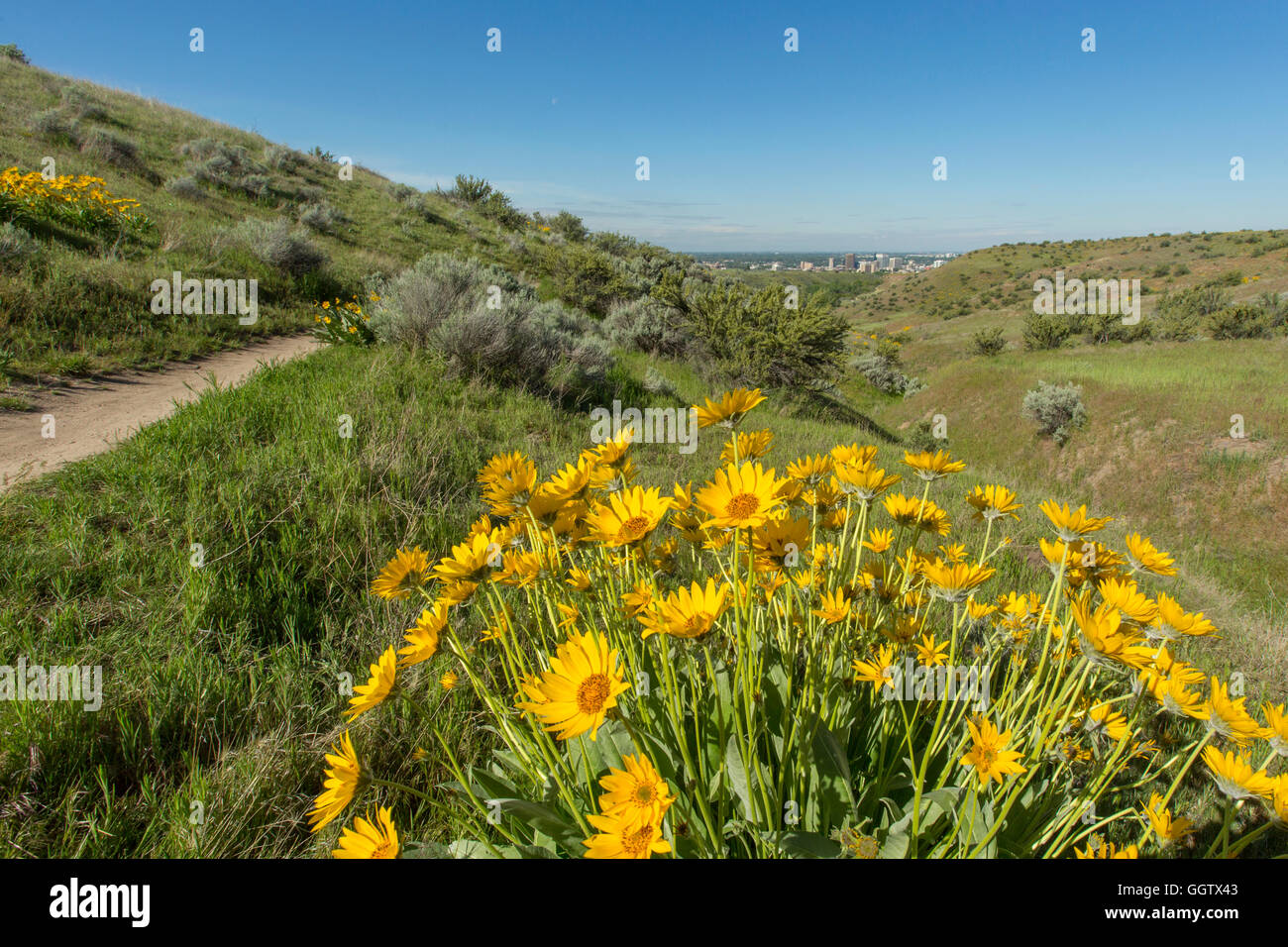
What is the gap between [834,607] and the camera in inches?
57.2

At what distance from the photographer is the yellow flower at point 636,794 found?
98 centimetres

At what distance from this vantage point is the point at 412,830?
1613 millimetres

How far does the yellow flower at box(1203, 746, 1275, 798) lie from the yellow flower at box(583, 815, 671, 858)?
1161mm

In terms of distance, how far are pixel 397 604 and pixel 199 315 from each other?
6.29 meters

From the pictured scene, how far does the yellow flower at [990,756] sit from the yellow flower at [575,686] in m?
0.76

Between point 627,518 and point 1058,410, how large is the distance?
1380 cm

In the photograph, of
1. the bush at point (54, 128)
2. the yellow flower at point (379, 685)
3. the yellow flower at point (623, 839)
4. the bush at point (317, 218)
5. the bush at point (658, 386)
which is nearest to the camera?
the yellow flower at point (623, 839)

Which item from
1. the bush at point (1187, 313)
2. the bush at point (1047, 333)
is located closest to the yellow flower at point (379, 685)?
the bush at point (1187, 313)

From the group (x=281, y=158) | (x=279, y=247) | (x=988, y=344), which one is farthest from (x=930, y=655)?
(x=988, y=344)

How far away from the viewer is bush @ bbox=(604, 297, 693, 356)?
451 inches

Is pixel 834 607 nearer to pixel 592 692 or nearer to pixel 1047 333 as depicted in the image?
pixel 592 692

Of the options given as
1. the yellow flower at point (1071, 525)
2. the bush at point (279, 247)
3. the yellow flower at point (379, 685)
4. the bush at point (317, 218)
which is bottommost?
A: the yellow flower at point (379, 685)

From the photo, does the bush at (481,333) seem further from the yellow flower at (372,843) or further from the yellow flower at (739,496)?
the yellow flower at (372,843)
